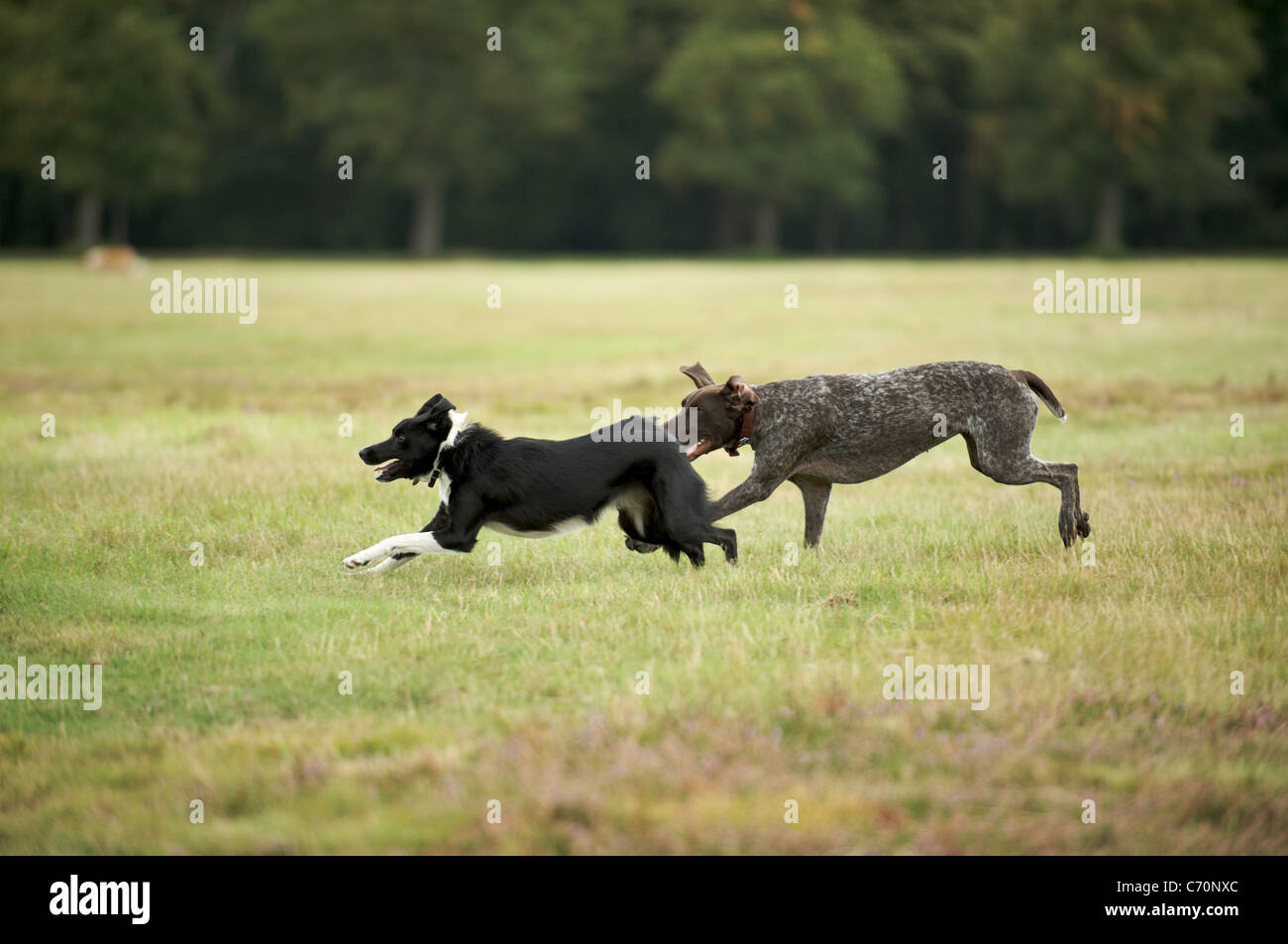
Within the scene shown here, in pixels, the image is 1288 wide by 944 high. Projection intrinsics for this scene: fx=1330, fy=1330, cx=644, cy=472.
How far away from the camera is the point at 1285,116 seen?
6900 cm

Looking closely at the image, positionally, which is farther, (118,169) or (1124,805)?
(118,169)

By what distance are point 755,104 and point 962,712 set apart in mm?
65958

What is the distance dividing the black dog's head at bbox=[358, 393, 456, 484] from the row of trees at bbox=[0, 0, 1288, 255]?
58.4m

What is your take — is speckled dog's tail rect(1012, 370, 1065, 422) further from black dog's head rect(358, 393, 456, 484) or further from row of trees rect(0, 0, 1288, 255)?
row of trees rect(0, 0, 1288, 255)

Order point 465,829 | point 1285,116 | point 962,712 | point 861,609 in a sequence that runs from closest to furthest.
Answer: point 465,829
point 962,712
point 861,609
point 1285,116

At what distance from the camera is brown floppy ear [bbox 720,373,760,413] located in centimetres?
784

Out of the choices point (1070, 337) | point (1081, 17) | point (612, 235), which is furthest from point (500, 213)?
point (1070, 337)

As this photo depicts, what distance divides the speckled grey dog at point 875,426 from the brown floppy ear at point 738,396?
1 cm

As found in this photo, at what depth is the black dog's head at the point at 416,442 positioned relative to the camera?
24.6 feet

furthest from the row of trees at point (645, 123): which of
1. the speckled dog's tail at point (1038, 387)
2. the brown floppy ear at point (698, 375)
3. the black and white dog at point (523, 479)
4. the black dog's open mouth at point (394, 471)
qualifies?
the black dog's open mouth at point (394, 471)

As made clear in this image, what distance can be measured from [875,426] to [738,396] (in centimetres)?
92

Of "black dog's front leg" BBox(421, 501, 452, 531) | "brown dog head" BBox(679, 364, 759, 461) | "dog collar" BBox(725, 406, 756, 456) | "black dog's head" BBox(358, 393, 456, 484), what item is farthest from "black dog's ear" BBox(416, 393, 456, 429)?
"dog collar" BBox(725, 406, 756, 456)

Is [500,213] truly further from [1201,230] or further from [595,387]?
[595,387]

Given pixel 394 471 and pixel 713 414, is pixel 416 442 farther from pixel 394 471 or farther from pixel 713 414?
pixel 713 414
